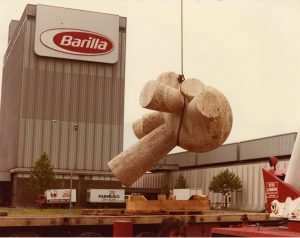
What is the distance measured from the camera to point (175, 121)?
1511cm

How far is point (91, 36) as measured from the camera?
6303 centimetres

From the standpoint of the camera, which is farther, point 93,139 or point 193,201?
point 93,139

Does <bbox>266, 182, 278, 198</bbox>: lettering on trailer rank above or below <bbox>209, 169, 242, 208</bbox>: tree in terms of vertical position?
below

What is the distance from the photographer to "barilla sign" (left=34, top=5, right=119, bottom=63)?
61.3m

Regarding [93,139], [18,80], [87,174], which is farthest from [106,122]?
[18,80]

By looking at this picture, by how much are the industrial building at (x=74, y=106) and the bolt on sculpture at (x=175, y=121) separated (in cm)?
4509

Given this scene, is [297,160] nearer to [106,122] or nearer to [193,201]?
[193,201]

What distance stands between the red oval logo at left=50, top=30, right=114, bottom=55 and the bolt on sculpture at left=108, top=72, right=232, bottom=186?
4735 cm

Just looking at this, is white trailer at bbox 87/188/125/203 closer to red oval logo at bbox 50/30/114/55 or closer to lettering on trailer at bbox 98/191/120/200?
lettering on trailer at bbox 98/191/120/200

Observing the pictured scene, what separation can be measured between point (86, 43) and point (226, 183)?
75.0 feet

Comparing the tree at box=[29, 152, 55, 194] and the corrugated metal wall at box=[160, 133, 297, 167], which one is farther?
the corrugated metal wall at box=[160, 133, 297, 167]

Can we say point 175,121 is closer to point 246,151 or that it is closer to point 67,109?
point 67,109

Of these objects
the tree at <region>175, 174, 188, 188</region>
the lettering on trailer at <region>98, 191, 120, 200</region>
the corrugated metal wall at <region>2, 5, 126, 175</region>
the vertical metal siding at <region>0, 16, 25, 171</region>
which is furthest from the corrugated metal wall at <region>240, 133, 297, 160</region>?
the vertical metal siding at <region>0, 16, 25, 171</region>

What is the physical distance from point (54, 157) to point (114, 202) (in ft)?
42.5
